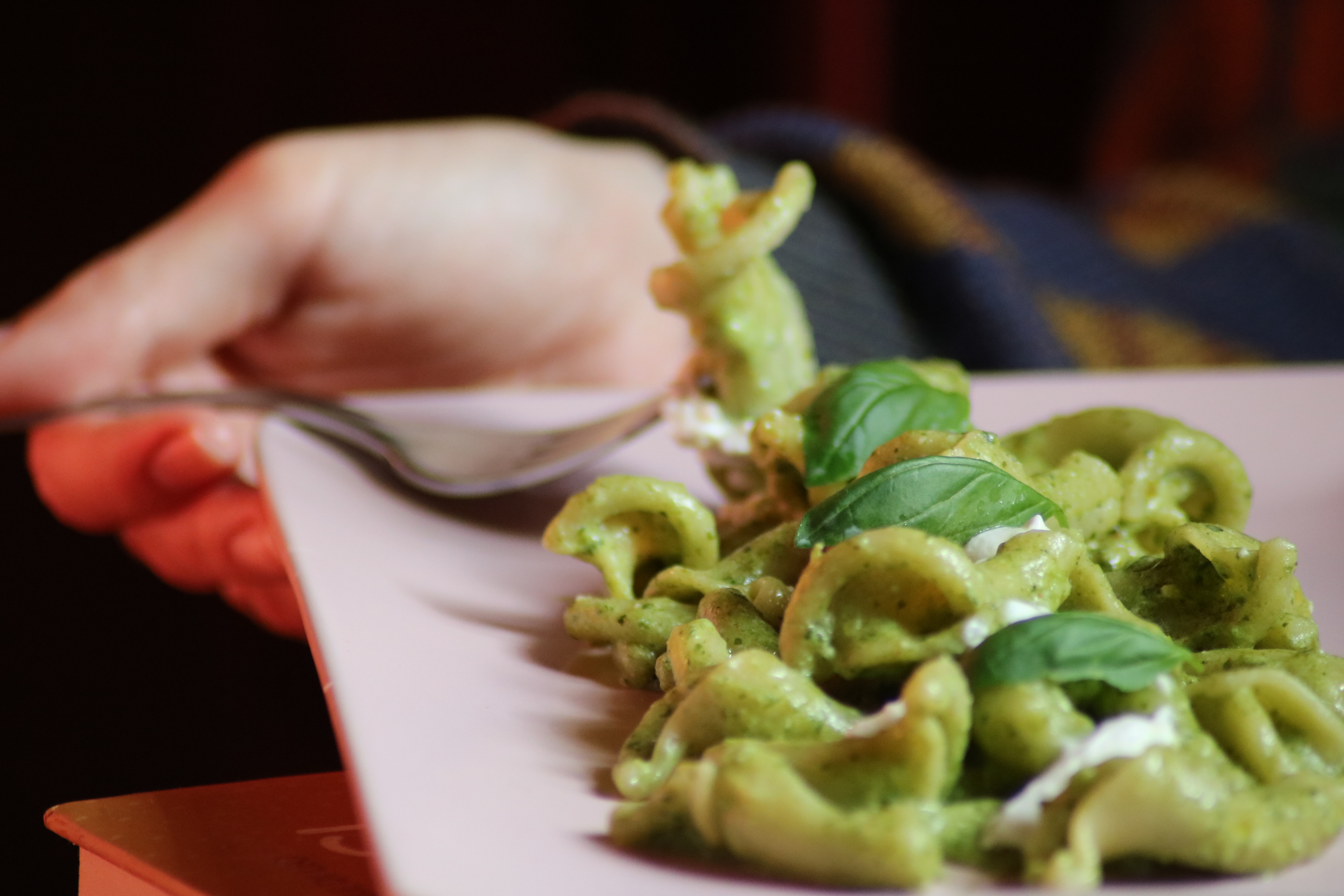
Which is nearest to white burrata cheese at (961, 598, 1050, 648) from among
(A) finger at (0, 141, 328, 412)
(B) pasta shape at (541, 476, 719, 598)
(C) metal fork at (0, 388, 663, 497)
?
(B) pasta shape at (541, 476, 719, 598)

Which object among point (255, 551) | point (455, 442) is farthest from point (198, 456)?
→ point (455, 442)

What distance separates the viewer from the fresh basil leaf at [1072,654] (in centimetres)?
89

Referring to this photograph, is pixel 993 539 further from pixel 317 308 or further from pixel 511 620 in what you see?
pixel 317 308

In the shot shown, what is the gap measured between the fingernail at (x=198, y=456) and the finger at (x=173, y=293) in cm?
32

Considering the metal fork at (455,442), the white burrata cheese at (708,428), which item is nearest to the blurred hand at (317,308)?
the metal fork at (455,442)

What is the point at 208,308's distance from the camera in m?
2.42

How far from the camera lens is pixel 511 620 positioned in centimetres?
131

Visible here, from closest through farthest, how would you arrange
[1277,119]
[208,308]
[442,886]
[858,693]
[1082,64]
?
1. [442,886]
2. [858,693]
3. [208,308]
4. [1277,119]
5. [1082,64]

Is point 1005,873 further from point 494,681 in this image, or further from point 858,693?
point 494,681

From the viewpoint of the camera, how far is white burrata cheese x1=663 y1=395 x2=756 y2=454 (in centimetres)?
154

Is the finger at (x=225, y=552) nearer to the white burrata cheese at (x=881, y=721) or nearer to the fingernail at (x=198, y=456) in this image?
the fingernail at (x=198, y=456)

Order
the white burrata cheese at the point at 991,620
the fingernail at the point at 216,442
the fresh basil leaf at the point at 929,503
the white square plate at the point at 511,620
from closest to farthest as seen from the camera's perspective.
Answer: the white square plate at the point at 511,620
the white burrata cheese at the point at 991,620
the fresh basil leaf at the point at 929,503
the fingernail at the point at 216,442

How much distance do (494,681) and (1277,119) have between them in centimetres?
483

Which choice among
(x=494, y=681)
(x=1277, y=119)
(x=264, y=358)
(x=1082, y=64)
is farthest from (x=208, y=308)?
(x=1082, y=64)
